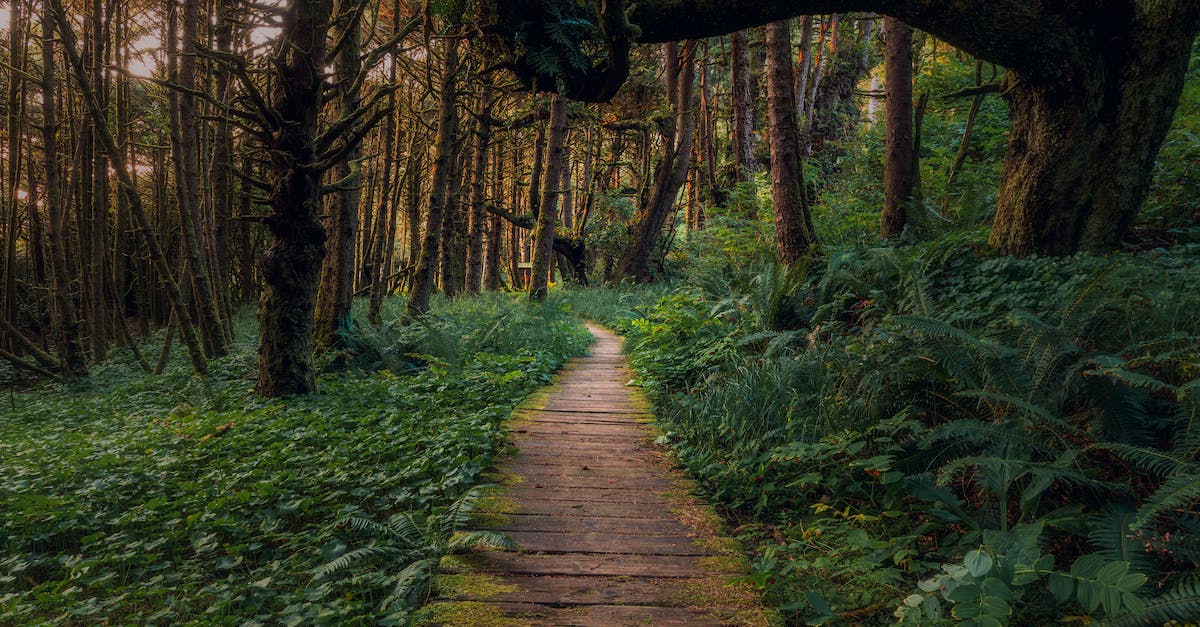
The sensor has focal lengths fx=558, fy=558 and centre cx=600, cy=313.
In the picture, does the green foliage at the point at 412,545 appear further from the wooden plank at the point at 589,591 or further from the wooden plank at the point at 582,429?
the wooden plank at the point at 582,429

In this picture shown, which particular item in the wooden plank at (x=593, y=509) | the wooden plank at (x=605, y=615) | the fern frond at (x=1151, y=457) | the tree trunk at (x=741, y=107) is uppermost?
the tree trunk at (x=741, y=107)

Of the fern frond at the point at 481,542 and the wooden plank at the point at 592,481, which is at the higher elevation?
the fern frond at the point at 481,542

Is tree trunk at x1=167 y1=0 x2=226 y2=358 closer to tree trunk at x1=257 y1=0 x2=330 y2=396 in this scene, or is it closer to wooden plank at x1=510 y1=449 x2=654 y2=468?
tree trunk at x1=257 y1=0 x2=330 y2=396

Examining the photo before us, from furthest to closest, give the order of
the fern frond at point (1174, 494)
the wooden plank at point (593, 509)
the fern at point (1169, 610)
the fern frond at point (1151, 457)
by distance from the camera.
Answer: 1. the wooden plank at point (593, 509)
2. the fern frond at point (1151, 457)
3. the fern frond at point (1174, 494)
4. the fern at point (1169, 610)

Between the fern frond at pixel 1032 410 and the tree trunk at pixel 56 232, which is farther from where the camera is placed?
the tree trunk at pixel 56 232

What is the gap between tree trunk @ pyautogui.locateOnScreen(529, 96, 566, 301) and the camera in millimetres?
13023

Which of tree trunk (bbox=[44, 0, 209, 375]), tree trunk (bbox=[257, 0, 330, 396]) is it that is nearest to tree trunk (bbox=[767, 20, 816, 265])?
tree trunk (bbox=[257, 0, 330, 396])

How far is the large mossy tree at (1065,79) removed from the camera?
461 centimetres

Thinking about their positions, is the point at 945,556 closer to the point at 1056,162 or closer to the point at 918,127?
the point at 1056,162

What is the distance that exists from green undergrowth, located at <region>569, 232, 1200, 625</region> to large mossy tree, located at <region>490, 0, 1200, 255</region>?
54cm

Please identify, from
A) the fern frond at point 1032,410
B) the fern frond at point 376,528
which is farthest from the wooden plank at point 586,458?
the fern frond at point 1032,410

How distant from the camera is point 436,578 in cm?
273

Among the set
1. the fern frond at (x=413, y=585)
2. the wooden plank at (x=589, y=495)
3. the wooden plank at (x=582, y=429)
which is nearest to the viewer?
the fern frond at (x=413, y=585)

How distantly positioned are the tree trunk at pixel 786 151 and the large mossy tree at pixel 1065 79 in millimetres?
2695
